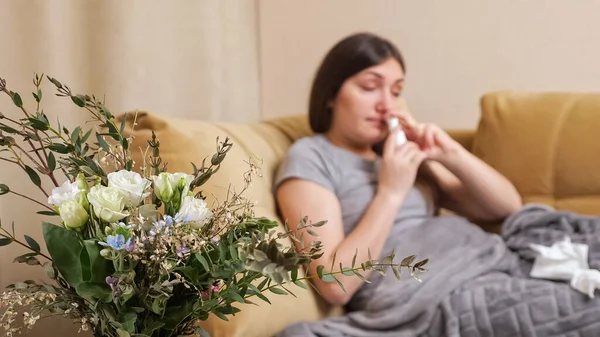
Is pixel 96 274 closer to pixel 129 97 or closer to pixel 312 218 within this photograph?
pixel 312 218

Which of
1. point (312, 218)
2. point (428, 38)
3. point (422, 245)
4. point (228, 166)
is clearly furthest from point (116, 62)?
point (428, 38)

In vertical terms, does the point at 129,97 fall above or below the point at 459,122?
above

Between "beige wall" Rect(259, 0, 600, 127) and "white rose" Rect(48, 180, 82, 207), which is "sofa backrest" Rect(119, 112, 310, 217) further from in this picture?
"beige wall" Rect(259, 0, 600, 127)

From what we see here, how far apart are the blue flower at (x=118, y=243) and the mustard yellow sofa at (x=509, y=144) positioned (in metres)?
0.53

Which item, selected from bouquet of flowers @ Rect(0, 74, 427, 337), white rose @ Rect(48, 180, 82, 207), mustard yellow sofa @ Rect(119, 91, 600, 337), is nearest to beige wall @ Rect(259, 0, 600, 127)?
mustard yellow sofa @ Rect(119, 91, 600, 337)

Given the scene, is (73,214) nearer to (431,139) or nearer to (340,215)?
(340,215)

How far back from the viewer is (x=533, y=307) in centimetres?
97

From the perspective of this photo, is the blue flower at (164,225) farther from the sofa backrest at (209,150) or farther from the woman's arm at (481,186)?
the woman's arm at (481,186)

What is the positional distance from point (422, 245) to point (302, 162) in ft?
0.98

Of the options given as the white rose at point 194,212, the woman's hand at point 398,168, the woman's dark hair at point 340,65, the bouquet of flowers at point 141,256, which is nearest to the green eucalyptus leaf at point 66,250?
the bouquet of flowers at point 141,256

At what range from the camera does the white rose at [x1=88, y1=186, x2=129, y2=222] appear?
1.74 ft

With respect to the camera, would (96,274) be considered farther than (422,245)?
No

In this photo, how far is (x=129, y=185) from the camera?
21.7 inches

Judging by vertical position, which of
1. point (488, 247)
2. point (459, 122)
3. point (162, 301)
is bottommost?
point (488, 247)
